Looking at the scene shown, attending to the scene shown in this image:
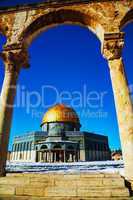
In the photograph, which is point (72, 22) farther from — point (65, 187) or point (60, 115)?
point (60, 115)

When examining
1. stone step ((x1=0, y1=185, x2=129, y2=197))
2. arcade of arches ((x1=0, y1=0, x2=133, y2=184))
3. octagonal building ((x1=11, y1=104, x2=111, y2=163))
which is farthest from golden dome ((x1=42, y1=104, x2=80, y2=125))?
stone step ((x1=0, y1=185, x2=129, y2=197))

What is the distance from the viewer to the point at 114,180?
486cm

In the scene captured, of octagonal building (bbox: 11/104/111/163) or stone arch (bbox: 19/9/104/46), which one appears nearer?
stone arch (bbox: 19/9/104/46)

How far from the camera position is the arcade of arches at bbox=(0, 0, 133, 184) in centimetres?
618

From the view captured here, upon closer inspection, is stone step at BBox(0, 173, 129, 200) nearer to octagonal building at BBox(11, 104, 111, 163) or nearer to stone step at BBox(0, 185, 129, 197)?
stone step at BBox(0, 185, 129, 197)

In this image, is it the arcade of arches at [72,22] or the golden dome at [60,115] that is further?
the golden dome at [60,115]

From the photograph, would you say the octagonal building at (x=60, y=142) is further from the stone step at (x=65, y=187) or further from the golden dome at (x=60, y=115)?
the stone step at (x=65, y=187)

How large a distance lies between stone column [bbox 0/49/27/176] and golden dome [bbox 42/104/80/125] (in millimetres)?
37339

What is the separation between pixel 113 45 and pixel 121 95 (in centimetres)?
192

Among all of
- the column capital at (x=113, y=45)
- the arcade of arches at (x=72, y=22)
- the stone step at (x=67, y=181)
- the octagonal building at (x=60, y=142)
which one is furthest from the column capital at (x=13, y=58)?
the octagonal building at (x=60, y=142)

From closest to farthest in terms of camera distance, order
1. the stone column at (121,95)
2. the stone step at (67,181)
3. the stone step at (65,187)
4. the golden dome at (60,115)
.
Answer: the stone step at (65,187) < the stone step at (67,181) < the stone column at (121,95) < the golden dome at (60,115)

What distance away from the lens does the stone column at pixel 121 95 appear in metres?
5.52

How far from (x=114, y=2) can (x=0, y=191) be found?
7.95 meters

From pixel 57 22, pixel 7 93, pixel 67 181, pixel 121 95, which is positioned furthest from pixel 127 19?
pixel 67 181
